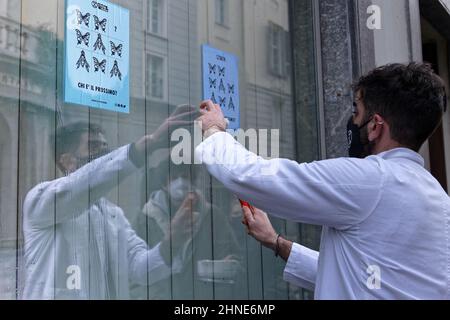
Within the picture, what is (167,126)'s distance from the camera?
9.95 ft

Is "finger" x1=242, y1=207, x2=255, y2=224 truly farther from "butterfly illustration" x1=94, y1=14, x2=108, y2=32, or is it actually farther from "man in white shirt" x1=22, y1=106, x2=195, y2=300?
"butterfly illustration" x1=94, y1=14, x2=108, y2=32

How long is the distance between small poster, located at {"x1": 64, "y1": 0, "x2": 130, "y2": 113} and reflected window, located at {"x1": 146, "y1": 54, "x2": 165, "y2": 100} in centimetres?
17

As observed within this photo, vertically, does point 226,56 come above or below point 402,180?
above

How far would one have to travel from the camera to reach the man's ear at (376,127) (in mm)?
2287

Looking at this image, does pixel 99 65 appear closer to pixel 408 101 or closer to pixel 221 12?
pixel 221 12

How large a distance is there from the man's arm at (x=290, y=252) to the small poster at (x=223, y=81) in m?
0.74

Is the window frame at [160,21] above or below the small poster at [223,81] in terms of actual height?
above

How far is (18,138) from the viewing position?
2.27m

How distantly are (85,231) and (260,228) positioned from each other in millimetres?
800

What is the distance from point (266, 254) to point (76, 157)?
1633 mm

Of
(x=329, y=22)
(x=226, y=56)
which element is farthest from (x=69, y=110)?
(x=329, y=22)

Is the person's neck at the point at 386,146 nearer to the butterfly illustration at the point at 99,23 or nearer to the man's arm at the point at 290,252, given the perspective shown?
the man's arm at the point at 290,252

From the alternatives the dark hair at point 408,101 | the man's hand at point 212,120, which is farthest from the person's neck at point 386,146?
the man's hand at point 212,120
